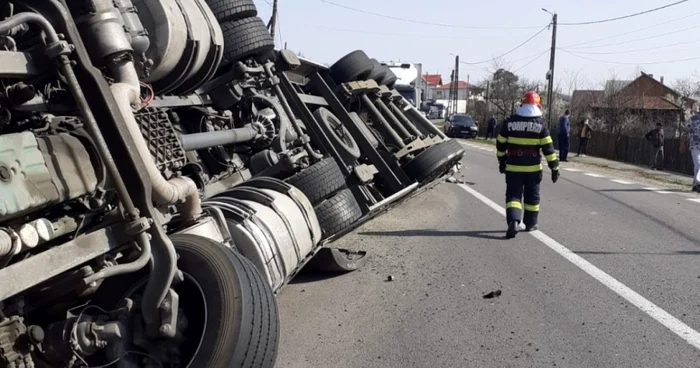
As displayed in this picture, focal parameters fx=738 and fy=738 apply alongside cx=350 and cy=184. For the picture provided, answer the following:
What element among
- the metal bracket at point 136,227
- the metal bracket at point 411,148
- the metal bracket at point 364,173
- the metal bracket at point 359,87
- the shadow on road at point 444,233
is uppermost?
the metal bracket at point 359,87

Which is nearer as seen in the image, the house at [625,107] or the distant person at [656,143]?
the distant person at [656,143]

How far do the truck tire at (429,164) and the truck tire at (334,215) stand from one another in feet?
8.23

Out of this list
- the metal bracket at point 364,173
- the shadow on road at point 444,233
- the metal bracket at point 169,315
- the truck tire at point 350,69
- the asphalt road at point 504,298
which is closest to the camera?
the metal bracket at point 169,315

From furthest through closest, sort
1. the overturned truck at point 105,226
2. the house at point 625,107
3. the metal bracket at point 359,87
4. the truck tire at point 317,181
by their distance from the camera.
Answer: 1. the house at point 625,107
2. the metal bracket at point 359,87
3. the truck tire at point 317,181
4. the overturned truck at point 105,226

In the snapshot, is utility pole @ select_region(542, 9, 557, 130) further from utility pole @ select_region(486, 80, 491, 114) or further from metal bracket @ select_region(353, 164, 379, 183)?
metal bracket @ select_region(353, 164, 379, 183)

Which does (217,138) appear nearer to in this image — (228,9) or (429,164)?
(228,9)

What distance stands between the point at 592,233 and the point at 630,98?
31715 mm

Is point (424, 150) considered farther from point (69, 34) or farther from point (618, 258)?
point (69, 34)

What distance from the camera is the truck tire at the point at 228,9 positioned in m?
6.48

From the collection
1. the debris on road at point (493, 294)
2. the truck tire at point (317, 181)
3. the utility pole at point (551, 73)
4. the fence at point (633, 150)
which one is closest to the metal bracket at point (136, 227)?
the truck tire at point (317, 181)

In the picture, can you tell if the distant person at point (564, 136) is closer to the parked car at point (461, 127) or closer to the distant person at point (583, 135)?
the distant person at point (583, 135)

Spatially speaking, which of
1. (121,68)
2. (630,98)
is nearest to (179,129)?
(121,68)

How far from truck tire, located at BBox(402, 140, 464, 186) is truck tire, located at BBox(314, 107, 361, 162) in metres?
0.79

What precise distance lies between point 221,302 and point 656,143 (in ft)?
73.0
